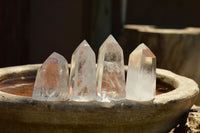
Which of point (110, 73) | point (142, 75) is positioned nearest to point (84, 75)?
point (110, 73)

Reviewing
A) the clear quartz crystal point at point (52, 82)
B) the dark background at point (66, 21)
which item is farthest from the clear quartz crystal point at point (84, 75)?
the dark background at point (66, 21)

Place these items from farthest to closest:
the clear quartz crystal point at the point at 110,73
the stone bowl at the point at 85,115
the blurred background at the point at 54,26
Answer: the blurred background at the point at 54,26 → the clear quartz crystal point at the point at 110,73 → the stone bowl at the point at 85,115

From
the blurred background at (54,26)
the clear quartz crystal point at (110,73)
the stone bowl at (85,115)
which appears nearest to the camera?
the stone bowl at (85,115)

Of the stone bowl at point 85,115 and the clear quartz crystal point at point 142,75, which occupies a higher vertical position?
the clear quartz crystal point at point 142,75

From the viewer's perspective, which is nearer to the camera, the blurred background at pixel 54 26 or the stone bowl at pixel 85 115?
the stone bowl at pixel 85 115

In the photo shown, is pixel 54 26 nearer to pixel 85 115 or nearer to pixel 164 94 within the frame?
pixel 164 94

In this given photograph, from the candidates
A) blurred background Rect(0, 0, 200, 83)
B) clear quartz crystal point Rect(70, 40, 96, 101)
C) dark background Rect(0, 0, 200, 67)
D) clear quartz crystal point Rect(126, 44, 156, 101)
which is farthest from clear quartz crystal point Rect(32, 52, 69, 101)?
dark background Rect(0, 0, 200, 67)

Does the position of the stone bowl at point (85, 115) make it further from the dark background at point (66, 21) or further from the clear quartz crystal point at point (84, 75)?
the dark background at point (66, 21)
